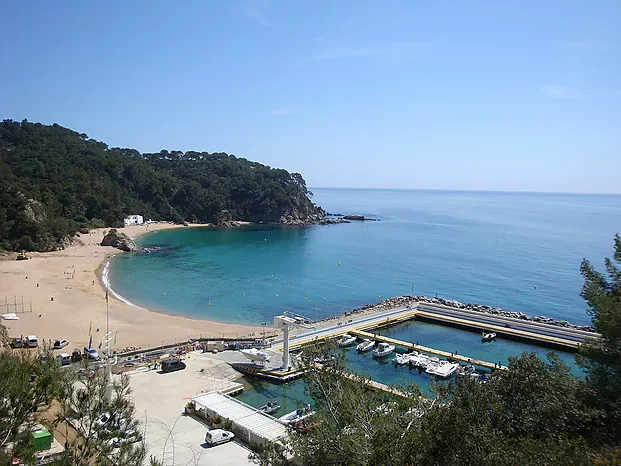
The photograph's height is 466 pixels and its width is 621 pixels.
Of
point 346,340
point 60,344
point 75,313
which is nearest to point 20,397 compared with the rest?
point 60,344

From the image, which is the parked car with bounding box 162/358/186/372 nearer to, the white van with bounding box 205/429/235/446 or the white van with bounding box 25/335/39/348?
the white van with bounding box 205/429/235/446

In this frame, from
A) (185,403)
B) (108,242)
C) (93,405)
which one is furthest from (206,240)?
(93,405)

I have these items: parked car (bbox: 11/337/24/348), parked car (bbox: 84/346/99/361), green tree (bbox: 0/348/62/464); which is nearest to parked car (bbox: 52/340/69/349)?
parked car (bbox: 11/337/24/348)

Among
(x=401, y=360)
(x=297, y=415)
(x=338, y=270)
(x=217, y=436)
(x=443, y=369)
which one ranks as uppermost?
(x=217, y=436)

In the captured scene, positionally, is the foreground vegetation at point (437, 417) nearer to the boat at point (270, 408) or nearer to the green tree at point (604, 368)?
the green tree at point (604, 368)

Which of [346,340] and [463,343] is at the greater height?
[346,340]

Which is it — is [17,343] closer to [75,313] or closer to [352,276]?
[75,313]

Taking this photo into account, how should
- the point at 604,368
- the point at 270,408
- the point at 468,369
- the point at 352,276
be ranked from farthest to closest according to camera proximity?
the point at 352,276, the point at 468,369, the point at 270,408, the point at 604,368
